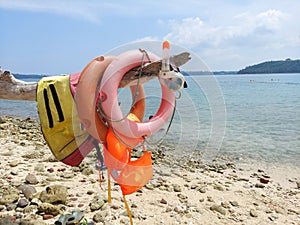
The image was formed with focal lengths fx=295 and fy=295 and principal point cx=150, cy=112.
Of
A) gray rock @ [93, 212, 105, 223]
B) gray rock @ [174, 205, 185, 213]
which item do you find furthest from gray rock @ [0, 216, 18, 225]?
gray rock @ [174, 205, 185, 213]

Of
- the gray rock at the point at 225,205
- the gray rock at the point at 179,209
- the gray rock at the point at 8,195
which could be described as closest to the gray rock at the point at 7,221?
the gray rock at the point at 8,195

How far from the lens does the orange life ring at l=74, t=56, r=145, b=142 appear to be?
233 centimetres

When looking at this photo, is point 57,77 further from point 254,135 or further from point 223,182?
point 254,135

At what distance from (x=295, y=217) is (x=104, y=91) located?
358 centimetres

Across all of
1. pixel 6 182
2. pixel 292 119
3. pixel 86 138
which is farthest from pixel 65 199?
pixel 292 119

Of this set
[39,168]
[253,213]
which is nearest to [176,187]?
[253,213]

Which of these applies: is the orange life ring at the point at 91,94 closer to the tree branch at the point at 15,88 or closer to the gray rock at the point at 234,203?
the tree branch at the point at 15,88

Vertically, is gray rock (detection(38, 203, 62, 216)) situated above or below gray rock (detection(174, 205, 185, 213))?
above

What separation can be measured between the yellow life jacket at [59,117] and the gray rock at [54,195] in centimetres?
133

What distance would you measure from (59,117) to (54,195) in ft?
5.33

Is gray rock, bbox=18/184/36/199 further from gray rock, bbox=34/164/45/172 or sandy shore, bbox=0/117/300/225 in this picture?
gray rock, bbox=34/164/45/172

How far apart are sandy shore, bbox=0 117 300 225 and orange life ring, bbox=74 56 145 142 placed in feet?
4.65

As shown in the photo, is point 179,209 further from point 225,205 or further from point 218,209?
point 225,205

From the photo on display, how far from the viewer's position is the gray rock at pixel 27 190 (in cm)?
373
